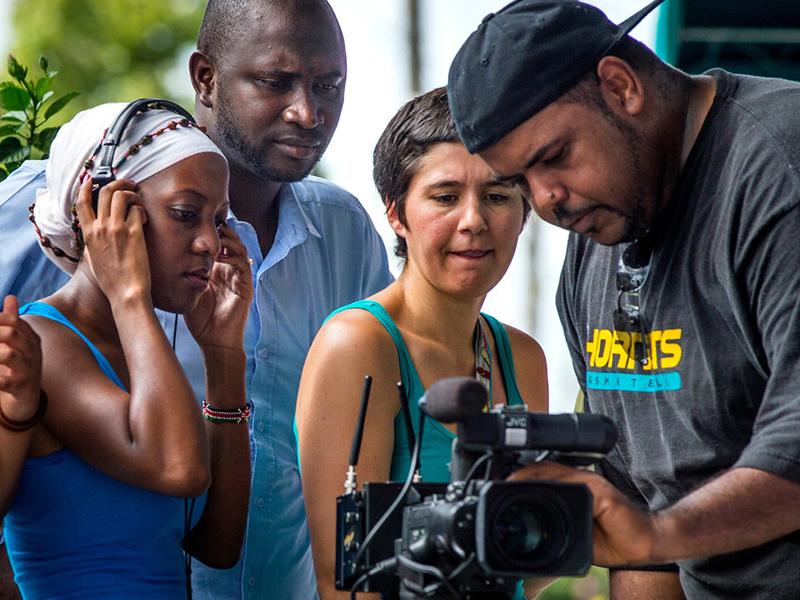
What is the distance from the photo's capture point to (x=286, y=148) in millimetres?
3686

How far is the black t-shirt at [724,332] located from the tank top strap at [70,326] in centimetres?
111

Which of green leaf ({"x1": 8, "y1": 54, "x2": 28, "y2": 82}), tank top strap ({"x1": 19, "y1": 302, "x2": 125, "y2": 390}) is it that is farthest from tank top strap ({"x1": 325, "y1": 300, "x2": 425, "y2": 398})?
green leaf ({"x1": 8, "y1": 54, "x2": 28, "y2": 82})

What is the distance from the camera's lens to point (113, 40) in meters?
20.2

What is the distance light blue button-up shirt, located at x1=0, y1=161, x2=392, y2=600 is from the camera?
3320 mm

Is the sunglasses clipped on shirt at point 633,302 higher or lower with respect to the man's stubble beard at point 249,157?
lower

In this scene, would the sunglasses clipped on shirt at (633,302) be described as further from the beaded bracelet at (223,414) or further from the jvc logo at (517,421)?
the beaded bracelet at (223,414)

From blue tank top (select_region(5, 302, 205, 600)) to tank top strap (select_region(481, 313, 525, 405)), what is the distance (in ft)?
3.22

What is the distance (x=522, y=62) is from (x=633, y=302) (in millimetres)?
641

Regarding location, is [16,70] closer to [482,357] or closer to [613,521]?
[482,357]

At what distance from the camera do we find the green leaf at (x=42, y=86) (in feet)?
11.5

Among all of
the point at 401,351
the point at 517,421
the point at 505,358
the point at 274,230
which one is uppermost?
the point at 517,421

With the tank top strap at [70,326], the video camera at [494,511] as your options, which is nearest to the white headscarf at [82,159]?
the tank top strap at [70,326]

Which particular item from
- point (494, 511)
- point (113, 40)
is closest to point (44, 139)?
point (494, 511)

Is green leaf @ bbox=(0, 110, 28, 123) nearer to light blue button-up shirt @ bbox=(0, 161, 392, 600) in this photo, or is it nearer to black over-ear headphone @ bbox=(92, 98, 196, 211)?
light blue button-up shirt @ bbox=(0, 161, 392, 600)
